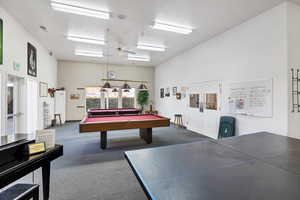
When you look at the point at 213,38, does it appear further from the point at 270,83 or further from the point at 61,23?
the point at 61,23

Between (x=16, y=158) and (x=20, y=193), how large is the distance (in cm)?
36

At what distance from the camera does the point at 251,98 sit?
375 centimetres

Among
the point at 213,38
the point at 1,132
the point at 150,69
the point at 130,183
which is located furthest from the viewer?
the point at 150,69

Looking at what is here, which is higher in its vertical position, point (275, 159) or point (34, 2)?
point (34, 2)

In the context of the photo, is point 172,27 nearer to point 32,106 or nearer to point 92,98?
point 32,106

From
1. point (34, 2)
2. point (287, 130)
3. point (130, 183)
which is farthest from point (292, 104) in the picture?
point (34, 2)

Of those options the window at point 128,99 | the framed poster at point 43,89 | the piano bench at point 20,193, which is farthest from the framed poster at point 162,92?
the piano bench at point 20,193

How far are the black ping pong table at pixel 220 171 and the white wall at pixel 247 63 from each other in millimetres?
1808

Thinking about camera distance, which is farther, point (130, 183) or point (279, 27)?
point (279, 27)

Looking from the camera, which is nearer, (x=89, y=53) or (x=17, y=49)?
(x=17, y=49)

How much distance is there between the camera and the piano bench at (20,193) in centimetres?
130

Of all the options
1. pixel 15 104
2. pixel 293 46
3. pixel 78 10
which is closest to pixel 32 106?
pixel 15 104

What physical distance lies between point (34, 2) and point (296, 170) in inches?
199

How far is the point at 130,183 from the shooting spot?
8.03 feet
